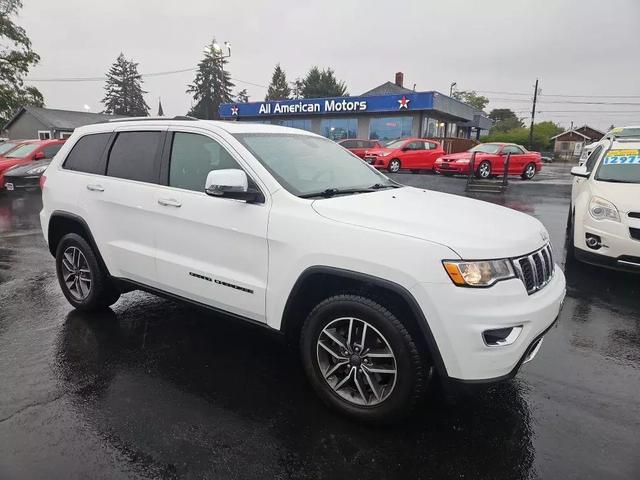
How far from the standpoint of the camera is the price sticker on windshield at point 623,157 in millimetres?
6102

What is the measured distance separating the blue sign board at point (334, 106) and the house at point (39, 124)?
16.1 metres

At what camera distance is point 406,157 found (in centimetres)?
1955

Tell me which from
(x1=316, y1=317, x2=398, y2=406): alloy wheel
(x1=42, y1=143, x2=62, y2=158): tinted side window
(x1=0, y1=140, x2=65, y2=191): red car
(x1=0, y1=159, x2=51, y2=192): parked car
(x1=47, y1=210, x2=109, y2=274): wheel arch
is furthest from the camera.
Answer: (x1=42, y1=143, x2=62, y2=158): tinted side window

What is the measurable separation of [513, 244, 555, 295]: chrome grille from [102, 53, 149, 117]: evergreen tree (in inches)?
3401

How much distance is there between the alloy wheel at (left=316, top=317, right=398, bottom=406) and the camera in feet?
8.51

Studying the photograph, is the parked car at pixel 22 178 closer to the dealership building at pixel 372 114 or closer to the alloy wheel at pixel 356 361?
the alloy wheel at pixel 356 361

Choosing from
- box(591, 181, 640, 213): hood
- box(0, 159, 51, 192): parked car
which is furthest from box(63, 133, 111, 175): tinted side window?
box(0, 159, 51, 192): parked car

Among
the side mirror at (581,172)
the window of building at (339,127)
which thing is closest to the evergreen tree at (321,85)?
the window of building at (339,127)

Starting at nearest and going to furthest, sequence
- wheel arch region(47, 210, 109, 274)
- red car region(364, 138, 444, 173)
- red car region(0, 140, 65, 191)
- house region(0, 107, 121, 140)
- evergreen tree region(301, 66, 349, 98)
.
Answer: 1. wheel arch region(47, 210, 109, 274)
2. red car region(0, 140, 65, 191)
3. red car region(364, 138, 444, 173)
4. house region(0, 107, 121, 140)
5. evergreen tree region(301, 66, 349, 98)

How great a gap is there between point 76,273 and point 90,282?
0.25m

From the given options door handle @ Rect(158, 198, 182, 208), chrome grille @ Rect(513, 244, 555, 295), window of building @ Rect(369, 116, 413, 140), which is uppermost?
window of building @ Rect(369, 116, 413, 140)

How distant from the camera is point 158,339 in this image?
384cm

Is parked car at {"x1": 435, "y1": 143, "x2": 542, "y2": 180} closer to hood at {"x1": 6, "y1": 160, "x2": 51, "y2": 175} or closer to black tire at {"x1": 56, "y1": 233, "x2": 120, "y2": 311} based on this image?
hood at {"x1": 6, "y1": 160, "x2": 51, "y2": 175}

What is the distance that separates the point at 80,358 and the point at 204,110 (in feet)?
236
